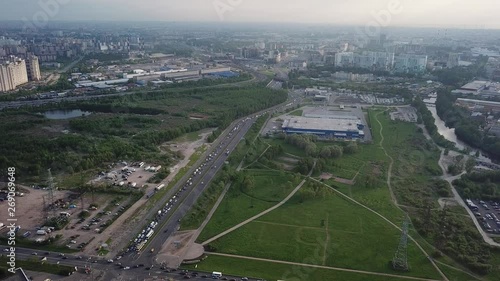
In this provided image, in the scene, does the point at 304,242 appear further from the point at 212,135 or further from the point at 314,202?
the point at 212,135

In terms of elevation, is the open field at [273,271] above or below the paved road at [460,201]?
below

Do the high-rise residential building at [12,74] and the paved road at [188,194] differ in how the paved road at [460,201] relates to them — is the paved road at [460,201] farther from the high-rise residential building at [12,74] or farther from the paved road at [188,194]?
the high-rise residential building at [12,74]

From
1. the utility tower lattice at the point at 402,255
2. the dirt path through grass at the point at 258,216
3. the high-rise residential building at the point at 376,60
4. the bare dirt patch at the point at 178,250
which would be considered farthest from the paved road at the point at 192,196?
the high-rise residential building at the point at 376,60

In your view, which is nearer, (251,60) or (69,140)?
(69,140)

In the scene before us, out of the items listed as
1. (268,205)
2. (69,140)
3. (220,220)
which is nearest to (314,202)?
(268,205)

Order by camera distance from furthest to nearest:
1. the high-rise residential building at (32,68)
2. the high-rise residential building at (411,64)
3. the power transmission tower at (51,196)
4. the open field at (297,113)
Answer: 1. the high-rise residential building at (411,64)
2. the high-rise residential building at (32,68)
3. the open field at (297,113)
4. the power transmission tower at (51,196)

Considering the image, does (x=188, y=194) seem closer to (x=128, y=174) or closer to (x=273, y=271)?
(x=128, y=174)
